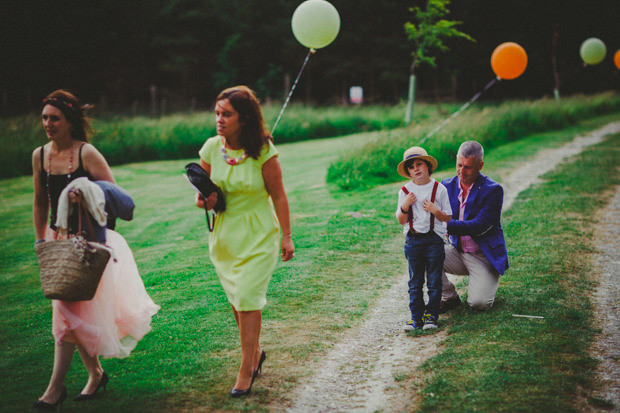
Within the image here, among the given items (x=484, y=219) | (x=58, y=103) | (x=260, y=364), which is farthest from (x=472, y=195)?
(x=58, y=103)

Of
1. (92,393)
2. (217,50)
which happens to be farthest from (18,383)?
(217,50)

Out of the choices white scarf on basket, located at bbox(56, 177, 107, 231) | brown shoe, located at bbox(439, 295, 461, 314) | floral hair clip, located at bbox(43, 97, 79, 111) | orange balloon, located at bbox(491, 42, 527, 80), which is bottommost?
brown shoe, located at bbox(439, 295, 461, 314)

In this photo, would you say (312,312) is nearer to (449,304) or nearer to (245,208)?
(449,304)

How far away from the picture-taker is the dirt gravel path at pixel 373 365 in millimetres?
3537

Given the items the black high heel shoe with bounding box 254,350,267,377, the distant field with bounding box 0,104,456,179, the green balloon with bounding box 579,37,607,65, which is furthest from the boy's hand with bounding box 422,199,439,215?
the green balloon with bounding box 579,37,607,65

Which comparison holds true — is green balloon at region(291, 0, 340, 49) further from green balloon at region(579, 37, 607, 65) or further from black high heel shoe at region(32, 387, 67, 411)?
green balloon at region(579, 37, 607, 65)

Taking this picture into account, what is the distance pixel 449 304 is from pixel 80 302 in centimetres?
335

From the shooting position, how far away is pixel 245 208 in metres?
3.52

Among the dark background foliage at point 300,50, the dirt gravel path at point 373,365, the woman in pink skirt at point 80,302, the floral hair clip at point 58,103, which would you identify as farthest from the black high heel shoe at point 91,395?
the dark background foliage at point 300,50

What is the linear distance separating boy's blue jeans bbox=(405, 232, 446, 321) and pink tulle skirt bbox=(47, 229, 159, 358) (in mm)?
2231

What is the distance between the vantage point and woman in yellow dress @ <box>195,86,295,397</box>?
3.42 m

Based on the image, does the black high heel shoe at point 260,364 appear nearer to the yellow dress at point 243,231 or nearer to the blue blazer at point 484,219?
the yellow dress at point 243,231

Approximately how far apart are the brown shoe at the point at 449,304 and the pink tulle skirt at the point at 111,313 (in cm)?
276

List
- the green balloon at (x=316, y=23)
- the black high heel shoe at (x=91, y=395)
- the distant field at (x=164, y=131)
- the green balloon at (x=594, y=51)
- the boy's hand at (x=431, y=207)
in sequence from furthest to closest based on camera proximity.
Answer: the green balloon at (x=594, y=51), the distant field at (x=164, y=131), the green balloon at (x=316, y=23), the boy's hand at (x=431, y=207), the black high heel shoe at (x=91, y=395)
